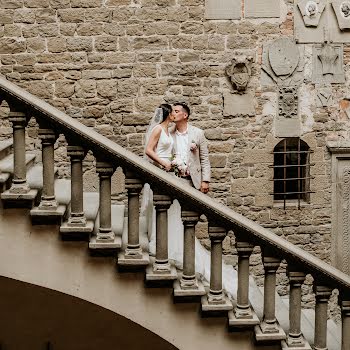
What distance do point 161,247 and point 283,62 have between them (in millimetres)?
5133

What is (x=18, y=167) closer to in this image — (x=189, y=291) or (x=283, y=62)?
(x=189, y=291)

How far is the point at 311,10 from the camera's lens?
8.28 m

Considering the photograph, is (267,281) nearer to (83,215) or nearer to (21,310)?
(83,215)

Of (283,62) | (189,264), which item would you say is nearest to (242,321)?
(189,264)

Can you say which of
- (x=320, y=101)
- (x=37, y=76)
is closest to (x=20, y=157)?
(x=37, y=76)

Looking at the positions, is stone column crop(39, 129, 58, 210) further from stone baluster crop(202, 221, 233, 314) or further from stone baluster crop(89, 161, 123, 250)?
stone baluster crop(202, 221, 233, 314)

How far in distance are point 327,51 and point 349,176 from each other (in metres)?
1.81

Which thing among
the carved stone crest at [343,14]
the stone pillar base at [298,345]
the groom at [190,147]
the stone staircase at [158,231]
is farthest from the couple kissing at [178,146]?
the carved stone crest at [343,14]

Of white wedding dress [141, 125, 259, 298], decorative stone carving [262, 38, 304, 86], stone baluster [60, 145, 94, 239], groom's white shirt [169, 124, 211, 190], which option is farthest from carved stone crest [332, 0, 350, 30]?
stone baluster [60, 145, 94, 239]

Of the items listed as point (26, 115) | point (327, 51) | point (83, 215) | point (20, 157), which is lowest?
point (83, 215)

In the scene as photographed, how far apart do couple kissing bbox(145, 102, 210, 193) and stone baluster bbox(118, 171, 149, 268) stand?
1.13 m

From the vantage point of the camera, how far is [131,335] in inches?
196

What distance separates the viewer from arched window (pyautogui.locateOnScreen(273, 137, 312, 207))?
27.9 feet

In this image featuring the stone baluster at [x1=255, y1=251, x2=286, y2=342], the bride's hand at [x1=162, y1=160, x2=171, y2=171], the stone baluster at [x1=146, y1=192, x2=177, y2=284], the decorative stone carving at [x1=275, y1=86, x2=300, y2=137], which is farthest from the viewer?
the decorative stone carving at [x1=275, y1=86, x2=300, y2=137]
